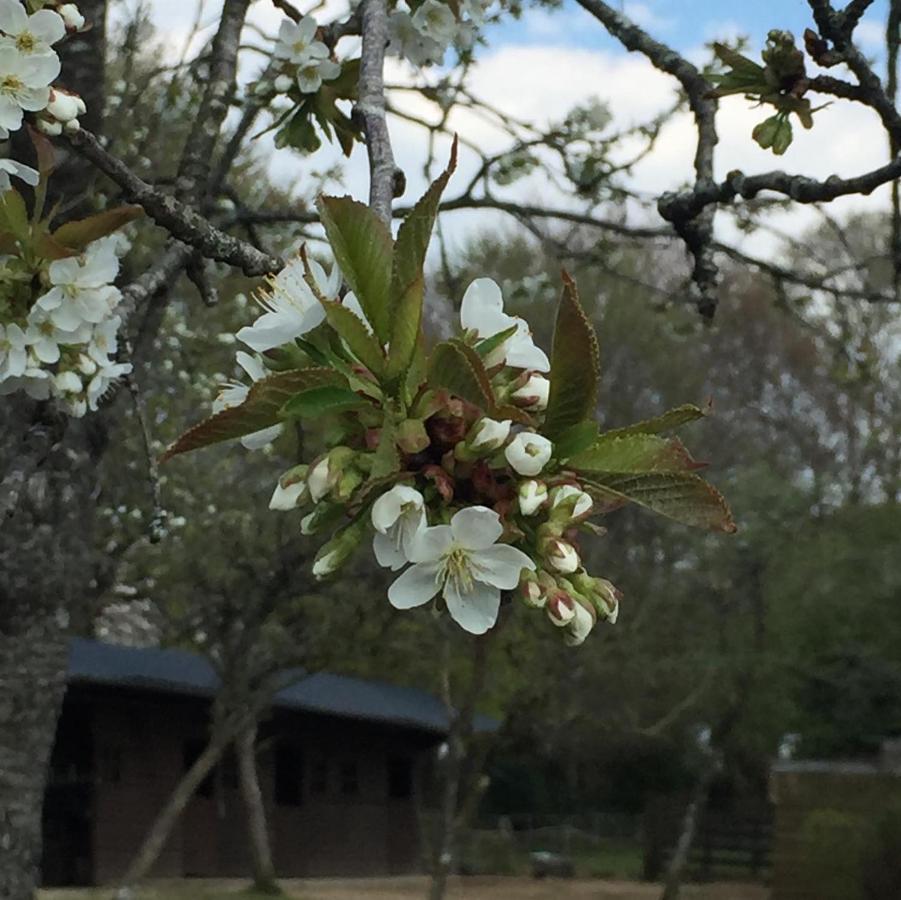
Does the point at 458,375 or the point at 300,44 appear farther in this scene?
the point at 300,44

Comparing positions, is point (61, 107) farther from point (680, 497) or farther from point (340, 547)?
point (680, 497)

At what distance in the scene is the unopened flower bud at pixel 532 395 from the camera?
1.06 meters

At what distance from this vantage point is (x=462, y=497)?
3.40ft

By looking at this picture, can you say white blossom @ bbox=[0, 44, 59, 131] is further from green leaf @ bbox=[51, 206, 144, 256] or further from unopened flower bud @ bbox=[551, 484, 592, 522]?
unopened flower bud @ bbox=[551, 484, 592, 522]

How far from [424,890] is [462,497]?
1700 cm

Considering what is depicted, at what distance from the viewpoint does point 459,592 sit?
3.30 feet

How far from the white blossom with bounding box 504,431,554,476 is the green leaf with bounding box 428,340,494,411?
1.4 inches

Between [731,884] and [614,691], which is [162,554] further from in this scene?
[731,884]

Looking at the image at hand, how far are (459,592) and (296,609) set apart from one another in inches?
462

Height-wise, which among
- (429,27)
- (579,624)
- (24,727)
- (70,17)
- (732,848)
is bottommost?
(732,848)

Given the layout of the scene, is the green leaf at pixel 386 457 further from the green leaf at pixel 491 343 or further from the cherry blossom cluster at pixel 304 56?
the cherry blossom cluster at pixel 304 56

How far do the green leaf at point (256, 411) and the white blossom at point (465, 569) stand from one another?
148 millimetres

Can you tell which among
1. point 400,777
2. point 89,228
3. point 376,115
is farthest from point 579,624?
point 400,777

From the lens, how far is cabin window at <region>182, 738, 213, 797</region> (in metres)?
16.5
